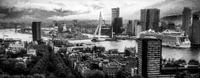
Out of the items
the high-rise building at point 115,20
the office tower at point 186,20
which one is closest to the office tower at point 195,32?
the office tower at point 186,20

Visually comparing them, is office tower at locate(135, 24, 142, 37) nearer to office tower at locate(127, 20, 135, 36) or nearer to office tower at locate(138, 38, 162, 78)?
office tower at locate(127, 20, 135, 36)

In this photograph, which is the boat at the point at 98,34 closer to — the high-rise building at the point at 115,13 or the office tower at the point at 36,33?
the high-rise building at the point at 115,13

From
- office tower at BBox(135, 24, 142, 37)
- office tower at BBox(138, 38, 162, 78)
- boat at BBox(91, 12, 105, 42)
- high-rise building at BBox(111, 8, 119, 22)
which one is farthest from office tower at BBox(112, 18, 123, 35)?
office tower at BBox(138, 38, 162, 78)

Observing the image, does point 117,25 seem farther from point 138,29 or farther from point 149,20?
point 149,20

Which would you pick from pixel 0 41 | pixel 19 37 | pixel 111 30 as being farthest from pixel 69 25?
pixel 111 30

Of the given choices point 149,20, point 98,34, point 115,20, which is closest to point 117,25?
point 115,20

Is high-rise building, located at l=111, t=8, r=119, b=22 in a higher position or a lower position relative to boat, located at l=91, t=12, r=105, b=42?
higher
